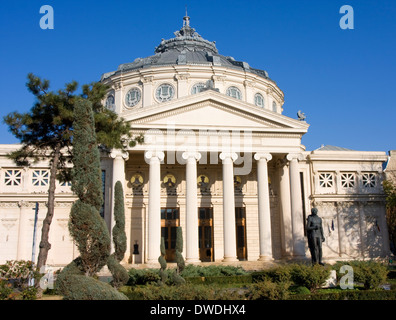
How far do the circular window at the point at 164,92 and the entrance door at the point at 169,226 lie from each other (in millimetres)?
11566

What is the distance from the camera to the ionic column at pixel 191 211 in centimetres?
3306

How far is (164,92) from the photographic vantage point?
44531 millimetres

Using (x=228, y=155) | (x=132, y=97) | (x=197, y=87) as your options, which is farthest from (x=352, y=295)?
(x=132, y=97)

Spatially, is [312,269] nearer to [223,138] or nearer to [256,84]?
[223,138]

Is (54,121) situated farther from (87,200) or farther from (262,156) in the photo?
(262,156)

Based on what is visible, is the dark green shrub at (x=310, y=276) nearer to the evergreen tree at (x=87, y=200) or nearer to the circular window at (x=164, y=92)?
the evergreen tree at (x=87, y=200)

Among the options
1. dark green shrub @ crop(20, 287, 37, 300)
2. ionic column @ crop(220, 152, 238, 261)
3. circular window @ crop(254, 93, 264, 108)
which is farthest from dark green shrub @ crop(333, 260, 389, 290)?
circular window @ crop(254, 93, 264, 108)

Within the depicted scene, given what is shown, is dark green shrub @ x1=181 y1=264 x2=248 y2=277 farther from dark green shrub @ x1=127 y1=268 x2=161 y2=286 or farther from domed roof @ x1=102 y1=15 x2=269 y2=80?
domed roof @ x1=102 y1=15 x2=269 y2=80

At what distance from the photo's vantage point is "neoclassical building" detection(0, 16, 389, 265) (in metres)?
34.4

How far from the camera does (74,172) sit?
1377 cm

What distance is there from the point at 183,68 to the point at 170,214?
581 inches

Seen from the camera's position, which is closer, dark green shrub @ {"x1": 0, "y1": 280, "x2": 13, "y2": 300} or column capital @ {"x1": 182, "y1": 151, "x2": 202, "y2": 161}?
dark green shrub @ {"x1": 0, "y1": 280, "x2": 13, "y2": 300}

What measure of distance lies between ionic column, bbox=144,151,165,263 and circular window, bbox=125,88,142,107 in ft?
39.9
